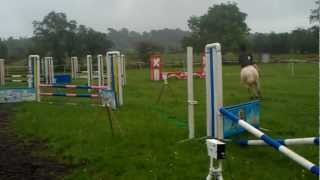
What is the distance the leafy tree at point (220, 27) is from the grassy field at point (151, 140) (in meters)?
72.9

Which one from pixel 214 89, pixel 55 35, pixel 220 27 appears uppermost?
pixel 220 27

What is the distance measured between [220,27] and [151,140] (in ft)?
279

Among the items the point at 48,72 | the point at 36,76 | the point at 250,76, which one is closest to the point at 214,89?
the point at 250,76

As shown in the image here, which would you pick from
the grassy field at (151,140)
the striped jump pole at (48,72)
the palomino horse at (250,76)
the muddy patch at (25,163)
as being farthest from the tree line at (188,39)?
the muddy patch at (25,163)

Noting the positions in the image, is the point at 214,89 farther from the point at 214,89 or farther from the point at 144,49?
the point at 144,49

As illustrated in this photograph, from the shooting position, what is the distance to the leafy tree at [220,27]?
8725cm

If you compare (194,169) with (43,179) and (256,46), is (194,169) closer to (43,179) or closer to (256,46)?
(43,179)

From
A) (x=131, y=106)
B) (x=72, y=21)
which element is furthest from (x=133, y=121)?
(x=72, y=21)

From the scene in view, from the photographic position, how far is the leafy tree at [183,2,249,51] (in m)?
87.2

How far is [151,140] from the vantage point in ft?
28.7

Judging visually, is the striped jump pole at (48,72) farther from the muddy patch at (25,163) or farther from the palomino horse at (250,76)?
the muddy patch at (25,163)

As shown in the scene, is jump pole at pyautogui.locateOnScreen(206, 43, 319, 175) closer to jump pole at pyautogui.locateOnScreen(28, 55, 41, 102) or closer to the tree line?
jump pole at pyautogui.locateOnScreen(28, 55, 41, 102)

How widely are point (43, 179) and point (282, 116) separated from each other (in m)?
6.47

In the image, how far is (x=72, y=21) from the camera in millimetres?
66750
